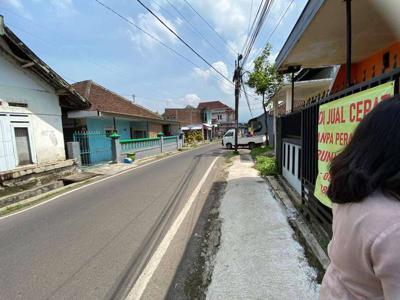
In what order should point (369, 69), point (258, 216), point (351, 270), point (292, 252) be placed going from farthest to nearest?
point (369, 69), point (258, 216), point (292, 252), point (351, 270)

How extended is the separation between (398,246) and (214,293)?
7.56 ft

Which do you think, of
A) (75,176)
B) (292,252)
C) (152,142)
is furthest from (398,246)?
(152,142)

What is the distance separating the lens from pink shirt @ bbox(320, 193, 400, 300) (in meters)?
0.79

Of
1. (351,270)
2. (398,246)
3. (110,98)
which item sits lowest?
(351,270)

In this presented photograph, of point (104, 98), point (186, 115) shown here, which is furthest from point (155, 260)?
point (186, 115)

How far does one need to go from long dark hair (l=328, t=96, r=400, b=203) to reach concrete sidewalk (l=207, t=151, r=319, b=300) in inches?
80.2

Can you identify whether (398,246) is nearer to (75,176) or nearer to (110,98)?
(75,176)

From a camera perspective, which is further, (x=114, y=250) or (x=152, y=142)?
(x=152, y=142)

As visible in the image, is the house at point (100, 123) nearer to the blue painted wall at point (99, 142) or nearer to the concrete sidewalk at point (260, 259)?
the blue painted wall at point (99, 142)

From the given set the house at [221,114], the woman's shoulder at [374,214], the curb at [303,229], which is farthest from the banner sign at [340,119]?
the house at [221,114]

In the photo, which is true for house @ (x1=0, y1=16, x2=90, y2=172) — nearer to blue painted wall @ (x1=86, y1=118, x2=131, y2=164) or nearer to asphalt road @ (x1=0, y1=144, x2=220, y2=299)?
blue painted wall @ (x1=86, y1=118, x2=131, y2=164)

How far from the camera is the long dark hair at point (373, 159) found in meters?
0.90

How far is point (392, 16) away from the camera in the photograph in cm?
384

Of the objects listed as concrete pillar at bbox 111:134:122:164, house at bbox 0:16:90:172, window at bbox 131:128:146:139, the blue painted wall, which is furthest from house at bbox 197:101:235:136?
house at bbox 0:16:90:172
